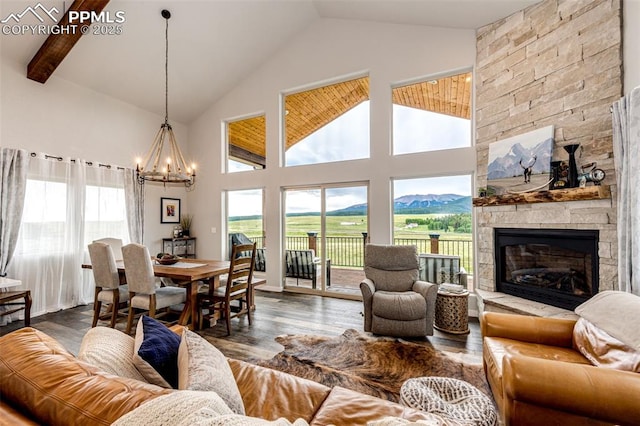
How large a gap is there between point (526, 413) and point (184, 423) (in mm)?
1571

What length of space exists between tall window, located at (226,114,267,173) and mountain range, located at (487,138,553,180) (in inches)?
150

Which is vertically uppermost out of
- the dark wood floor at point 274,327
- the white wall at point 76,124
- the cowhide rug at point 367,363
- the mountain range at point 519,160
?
the white wall at point 76,124

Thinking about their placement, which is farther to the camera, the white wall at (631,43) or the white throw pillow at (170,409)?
the white wall at (631,43)

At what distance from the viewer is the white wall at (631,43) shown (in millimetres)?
2367

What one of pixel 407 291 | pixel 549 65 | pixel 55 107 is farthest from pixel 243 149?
pixel 549 65

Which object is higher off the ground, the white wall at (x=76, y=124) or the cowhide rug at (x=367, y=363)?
the white wall at (x=76, y=124)

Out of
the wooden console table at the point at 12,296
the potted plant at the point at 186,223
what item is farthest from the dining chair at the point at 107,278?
the potted plant at the point at 186,223

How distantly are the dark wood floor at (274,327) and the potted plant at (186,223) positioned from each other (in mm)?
2146

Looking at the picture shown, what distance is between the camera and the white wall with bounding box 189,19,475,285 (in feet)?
13.4

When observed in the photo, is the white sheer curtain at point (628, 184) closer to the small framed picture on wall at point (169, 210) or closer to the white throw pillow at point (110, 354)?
the white throw pillow at point (110, 354)

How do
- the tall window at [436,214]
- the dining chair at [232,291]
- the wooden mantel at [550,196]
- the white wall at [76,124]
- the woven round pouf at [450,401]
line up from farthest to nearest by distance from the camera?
the tall window at [436,214] → the white wall at [76,124] → the dining chair at [232,291] → the wooden mantel at [550,196] → the woven round pouf at [450,401]

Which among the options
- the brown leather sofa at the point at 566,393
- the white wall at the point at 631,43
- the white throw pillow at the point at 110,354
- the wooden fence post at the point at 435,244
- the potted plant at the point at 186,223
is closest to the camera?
the white throw pillow at the point at 110,354

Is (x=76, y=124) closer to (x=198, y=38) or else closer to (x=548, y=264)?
(x=198, y=38)

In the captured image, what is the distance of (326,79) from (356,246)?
296 centimetres
